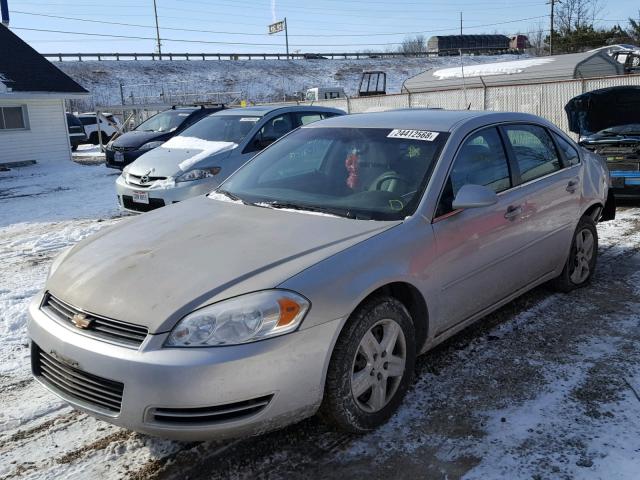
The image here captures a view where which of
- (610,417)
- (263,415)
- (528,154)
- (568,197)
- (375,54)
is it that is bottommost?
(610,417)

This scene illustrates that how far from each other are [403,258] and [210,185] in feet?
16.7

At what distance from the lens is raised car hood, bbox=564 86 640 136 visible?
8961mm

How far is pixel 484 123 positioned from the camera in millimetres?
4066

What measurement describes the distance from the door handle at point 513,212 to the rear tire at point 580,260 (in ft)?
3.70

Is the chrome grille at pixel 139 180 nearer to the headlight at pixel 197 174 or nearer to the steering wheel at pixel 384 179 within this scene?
the headlight at pixel 197 174

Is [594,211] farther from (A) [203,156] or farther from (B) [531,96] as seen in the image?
(B) [531,96]

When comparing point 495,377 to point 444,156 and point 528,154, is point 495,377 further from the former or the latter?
point 528,154

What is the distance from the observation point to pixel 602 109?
9289 mm

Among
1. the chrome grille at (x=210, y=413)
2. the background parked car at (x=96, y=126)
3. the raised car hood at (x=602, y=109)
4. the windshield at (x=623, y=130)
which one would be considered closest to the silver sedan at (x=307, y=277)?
the chrome grille at (x=210, y=413)

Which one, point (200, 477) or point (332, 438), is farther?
point (332, 438)

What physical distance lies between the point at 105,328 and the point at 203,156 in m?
5.68

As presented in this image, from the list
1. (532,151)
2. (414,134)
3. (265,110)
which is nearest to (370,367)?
(414,134)

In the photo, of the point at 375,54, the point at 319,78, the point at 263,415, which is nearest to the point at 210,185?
the point at 263,415

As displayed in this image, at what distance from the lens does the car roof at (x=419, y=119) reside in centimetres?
392
